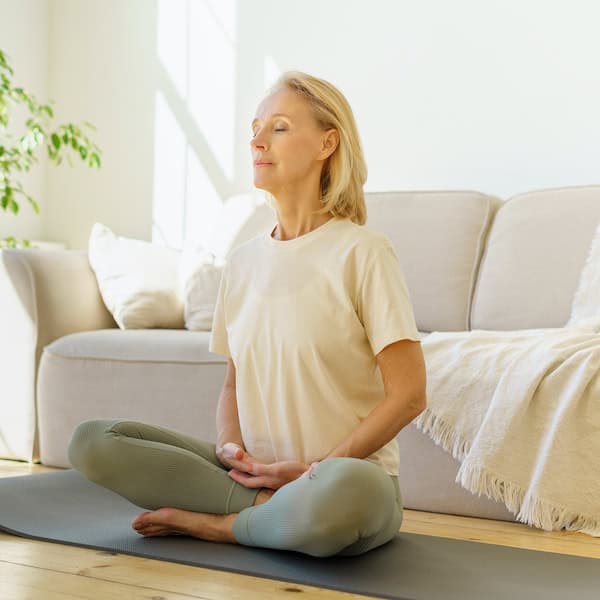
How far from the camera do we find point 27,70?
14.3 feet

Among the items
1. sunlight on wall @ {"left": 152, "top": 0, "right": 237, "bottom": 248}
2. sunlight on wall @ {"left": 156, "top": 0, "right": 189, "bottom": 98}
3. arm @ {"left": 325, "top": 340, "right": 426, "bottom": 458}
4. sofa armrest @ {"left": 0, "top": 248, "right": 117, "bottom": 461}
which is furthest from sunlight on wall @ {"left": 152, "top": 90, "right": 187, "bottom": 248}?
arm @ {"left": 325, "top": 340, "right": 426, "bottom": 458}

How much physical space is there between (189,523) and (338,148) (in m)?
0.73

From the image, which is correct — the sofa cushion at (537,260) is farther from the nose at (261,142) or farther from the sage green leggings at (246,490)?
the nose at (261,142)

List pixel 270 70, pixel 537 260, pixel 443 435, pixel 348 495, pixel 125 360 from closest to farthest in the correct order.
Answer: pixel 348 495 < pixel 443 435 < pixel 125 360 < pixel 537 260 < pixel 270 70

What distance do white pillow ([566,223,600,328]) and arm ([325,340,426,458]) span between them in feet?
3.30

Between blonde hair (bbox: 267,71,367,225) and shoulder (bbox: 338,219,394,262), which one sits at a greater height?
blonde hair (bbox: 267,71,367,225)

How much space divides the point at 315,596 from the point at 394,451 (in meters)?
0.42

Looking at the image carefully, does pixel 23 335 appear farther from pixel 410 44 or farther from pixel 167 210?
pixel 410 44

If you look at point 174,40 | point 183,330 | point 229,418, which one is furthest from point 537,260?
point 174,40

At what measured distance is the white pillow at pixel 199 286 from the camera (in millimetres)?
3119

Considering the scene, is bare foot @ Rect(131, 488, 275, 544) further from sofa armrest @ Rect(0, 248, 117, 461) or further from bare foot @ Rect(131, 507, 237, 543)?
sofa armrest @ Rect(0, 248, 117, 461)

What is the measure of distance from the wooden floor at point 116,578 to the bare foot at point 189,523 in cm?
12

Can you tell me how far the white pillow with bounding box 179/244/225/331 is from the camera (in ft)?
10.2

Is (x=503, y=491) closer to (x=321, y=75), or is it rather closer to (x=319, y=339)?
(x=319, y=339)
